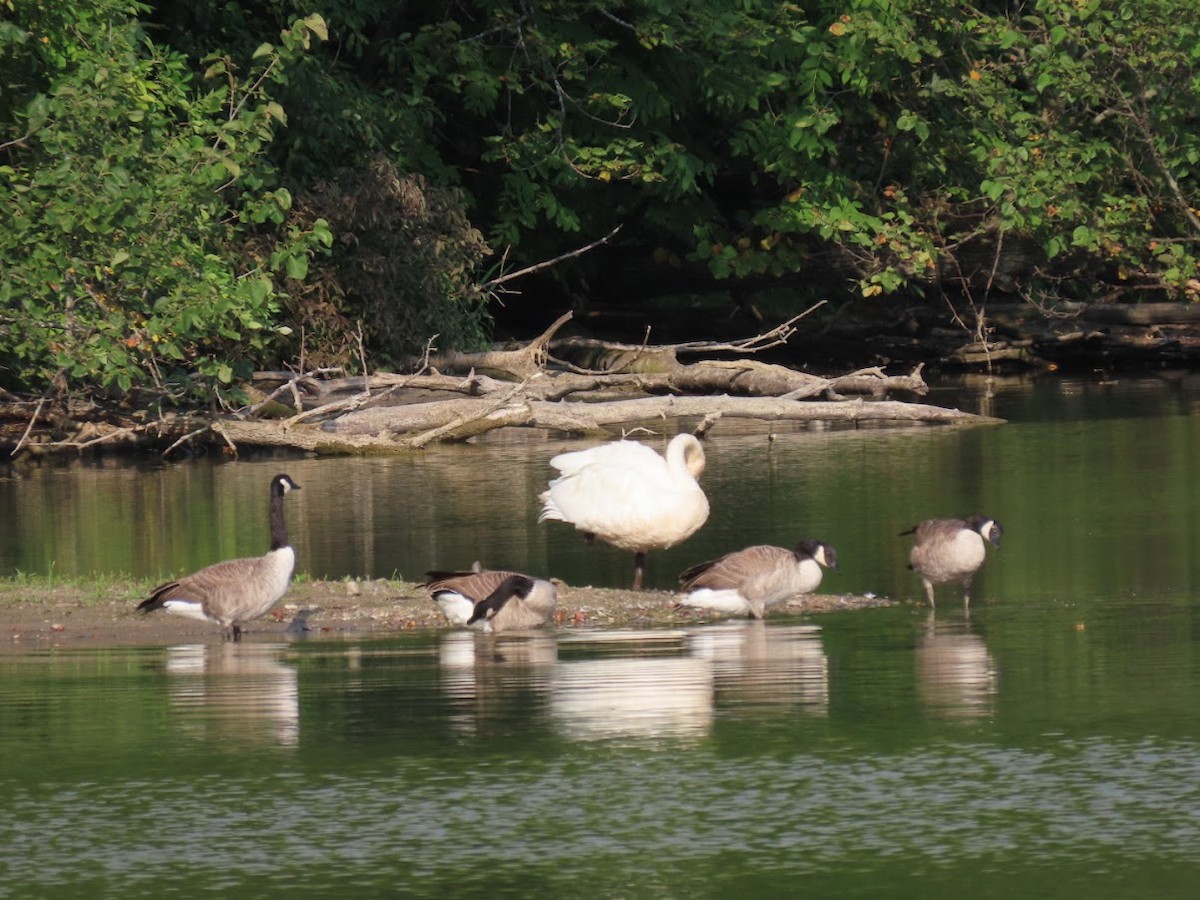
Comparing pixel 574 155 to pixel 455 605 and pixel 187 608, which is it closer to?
pixel 455 605

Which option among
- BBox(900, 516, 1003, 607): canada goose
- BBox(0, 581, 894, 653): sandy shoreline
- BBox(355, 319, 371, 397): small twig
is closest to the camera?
BBox(0, 581, 894, 653): sandy shoreline

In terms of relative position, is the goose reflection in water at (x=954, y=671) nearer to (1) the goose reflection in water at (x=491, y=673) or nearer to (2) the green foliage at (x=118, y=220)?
(1) the goose reflection in water at (x=491, y=673)

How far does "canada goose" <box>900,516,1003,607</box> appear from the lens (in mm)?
13898

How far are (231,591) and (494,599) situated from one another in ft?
5.05

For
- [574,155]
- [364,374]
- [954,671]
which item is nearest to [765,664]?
[954,671]

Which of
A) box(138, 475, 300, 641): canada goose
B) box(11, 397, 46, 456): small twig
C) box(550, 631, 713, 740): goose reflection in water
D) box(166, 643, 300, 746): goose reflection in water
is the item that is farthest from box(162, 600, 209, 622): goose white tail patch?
box(11, 397, 46, 456): small twig

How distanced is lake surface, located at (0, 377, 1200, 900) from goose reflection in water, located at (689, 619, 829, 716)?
0.04 metres

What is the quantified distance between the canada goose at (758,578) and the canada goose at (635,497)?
2.02 metres

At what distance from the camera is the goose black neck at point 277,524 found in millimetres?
13248

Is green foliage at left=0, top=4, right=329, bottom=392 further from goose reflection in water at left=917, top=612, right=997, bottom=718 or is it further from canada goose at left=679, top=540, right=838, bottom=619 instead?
goose reflection in water at left=917, top=612, right=997, bottom=718

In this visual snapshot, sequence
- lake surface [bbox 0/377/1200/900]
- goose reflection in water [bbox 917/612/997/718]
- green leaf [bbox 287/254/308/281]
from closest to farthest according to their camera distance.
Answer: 1. lake surface [bbox 0/377/1200/900]
2. goose reflection in water [bbox 917/612/997/718]
3. green leaf [bbox 287/254/308/281]

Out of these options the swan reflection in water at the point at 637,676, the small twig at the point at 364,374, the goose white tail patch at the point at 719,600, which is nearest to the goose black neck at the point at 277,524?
the swan reflection in water at the point at 637,676

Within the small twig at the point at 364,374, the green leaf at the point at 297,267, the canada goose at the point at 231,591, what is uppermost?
the green leaf at the point at 297,267

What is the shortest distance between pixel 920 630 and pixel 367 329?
17.5 m
